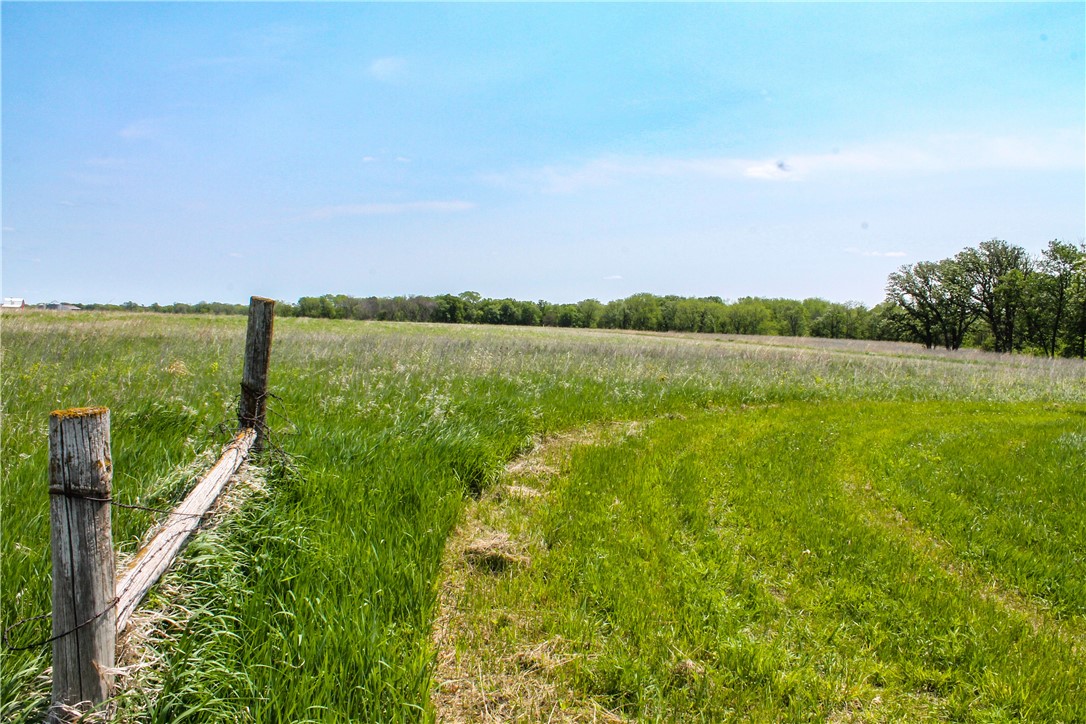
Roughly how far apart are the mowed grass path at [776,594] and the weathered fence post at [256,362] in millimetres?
2191

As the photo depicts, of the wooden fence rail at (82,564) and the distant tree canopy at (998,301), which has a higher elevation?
the distant tree canopy at (998,301)

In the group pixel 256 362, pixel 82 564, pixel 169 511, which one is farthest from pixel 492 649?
pixel 256 362

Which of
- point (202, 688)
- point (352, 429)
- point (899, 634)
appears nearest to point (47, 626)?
point (202, 688)

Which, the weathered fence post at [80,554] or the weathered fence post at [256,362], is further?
the weathered fence post at [256,362]

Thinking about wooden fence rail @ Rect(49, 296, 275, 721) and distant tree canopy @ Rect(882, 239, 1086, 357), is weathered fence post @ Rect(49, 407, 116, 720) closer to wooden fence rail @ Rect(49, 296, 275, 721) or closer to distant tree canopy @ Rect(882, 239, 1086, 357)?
wooden fence rail @ Rect(49, 296, 275, 721)

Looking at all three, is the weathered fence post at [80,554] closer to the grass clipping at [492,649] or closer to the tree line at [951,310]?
the grass clipping at [492,649]

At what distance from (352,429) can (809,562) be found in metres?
5.08

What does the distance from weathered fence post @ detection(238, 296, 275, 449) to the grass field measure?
47 cm

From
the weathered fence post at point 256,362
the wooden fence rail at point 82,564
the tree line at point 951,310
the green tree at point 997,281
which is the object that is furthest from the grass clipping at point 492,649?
the green tree at point 997,281

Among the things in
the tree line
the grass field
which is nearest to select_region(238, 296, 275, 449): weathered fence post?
the grass field

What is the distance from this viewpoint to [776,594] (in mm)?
4039

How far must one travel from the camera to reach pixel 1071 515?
18.6 feet

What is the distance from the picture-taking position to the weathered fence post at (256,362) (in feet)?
14.1

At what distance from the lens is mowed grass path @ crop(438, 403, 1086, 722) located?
3018 millimetres
